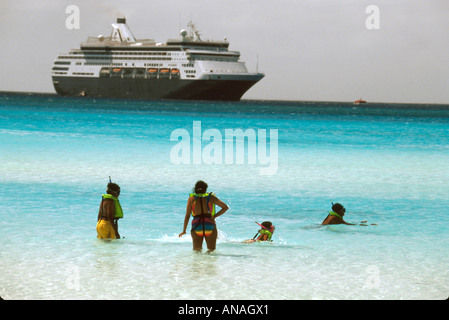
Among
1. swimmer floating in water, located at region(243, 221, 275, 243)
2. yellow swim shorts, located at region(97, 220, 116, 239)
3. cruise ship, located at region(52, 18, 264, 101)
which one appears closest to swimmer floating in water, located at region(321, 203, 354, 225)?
swimmer floating in water, located at region(243, 221, 275, 243)

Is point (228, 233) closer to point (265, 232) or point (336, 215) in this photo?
point (265, 232)

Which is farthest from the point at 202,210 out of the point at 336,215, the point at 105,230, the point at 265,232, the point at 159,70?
the point at 159,70

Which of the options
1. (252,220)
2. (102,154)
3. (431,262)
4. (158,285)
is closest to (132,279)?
(158,285)

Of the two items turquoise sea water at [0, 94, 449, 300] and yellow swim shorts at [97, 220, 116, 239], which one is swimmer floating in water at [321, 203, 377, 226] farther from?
yellow swim shorts at [97, 220, 116, 239]

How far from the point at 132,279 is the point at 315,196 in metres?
9.12

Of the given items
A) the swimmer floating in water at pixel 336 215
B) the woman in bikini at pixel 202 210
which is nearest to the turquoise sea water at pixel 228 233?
the swimmer floating in water at pixel 336 215

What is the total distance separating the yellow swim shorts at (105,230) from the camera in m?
9.53

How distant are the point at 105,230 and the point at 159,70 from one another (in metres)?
103

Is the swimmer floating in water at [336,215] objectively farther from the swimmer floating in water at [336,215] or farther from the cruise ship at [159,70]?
the cruise ship at [159,70]

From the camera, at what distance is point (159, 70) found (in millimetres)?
110812

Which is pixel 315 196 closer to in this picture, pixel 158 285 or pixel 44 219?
pixel 44 219

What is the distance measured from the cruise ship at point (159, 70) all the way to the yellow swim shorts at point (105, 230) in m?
96.7

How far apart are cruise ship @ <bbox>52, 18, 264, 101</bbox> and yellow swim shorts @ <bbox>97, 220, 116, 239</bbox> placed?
96.7m

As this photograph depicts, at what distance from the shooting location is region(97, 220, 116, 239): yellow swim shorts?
953cm
